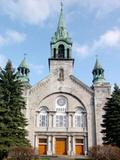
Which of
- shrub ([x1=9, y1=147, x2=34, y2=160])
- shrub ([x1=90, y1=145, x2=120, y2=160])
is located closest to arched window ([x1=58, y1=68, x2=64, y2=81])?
shrub ([x1=9, y1=147, x2=34, y2=160])

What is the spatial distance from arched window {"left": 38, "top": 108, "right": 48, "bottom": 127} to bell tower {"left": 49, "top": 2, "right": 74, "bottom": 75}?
21.9 feet

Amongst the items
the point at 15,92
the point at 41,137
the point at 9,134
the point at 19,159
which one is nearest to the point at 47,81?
the point at 41,137

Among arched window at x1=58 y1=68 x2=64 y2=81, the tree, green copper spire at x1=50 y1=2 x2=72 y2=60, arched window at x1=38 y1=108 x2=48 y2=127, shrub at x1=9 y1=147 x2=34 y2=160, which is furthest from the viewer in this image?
green copper spire at x1=50 y1=2 x2=72 y2=60

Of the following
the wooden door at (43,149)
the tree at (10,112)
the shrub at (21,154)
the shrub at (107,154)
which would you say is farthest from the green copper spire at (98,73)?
the shrub at (21,154)

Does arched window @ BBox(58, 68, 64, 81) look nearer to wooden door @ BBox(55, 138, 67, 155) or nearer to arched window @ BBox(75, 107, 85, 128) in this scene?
arched window @ BBox(75, 107, 85, 128)

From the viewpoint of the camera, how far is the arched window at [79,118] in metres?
42.6

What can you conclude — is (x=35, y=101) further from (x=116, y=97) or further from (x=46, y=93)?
(x=116, y=97)

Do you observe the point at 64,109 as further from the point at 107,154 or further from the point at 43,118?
the point at 107,154

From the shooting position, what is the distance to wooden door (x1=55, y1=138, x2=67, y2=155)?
41.1m

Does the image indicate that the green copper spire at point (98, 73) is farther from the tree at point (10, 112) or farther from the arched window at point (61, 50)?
the tree at point (10, 112)

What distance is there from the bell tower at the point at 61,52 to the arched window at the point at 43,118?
668cm

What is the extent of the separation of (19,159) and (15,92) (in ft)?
29.3

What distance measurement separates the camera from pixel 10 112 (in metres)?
29.3

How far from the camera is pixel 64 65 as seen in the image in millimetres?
45938
